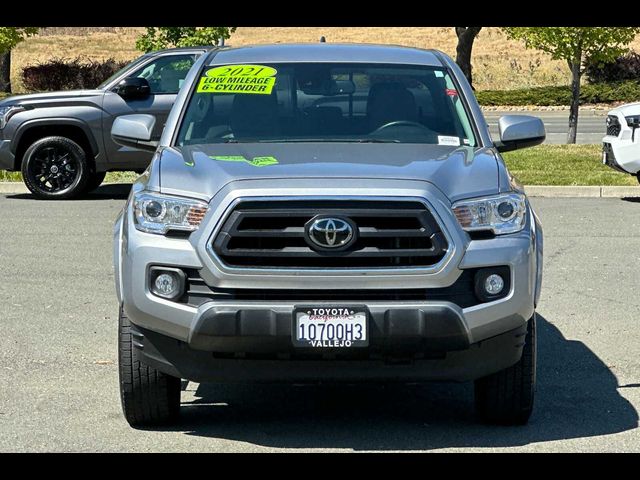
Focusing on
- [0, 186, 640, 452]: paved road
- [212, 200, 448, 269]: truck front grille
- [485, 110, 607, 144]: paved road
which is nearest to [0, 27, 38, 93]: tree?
[485, 110, 607, 144]: paved road

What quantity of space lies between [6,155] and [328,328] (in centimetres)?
1094

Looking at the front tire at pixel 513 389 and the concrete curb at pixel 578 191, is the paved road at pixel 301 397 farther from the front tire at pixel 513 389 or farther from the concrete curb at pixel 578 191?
the concrete curb at pixel 578 191

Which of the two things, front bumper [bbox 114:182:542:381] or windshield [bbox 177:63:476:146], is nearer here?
front bumper [bbox 114:182:542:381]

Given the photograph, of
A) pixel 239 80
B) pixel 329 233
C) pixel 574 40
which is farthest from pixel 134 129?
pixel 574 40

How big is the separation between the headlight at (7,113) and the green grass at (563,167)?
6142 mm

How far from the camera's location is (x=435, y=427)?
6.20 meters

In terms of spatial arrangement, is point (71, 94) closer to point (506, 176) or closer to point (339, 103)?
point (339, 103)

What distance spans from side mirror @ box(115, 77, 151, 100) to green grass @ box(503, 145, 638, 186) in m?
4.69

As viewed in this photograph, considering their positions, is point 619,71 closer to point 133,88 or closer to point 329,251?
point 133,88

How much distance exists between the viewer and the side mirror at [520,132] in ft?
23.4

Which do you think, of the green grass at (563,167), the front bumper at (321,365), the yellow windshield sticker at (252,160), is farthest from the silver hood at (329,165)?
the green grass at (563,167)

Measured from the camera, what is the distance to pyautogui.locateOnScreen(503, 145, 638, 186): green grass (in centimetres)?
1650

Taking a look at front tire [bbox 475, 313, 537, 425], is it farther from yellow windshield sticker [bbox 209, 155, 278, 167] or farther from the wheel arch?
the wheel arch
